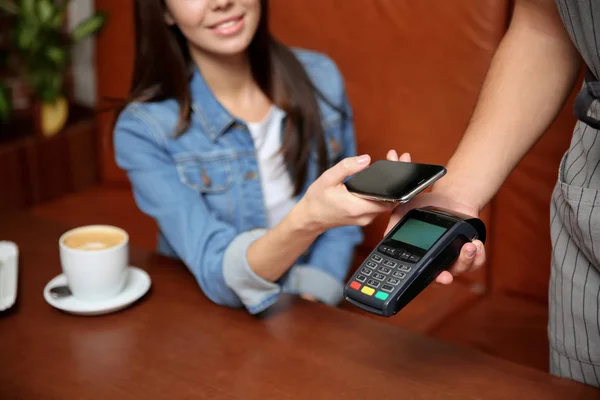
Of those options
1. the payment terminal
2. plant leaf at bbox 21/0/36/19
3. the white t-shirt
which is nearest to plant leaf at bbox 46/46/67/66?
plant leaf at bbox 21/0/36/19

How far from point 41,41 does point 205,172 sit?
1.01 m

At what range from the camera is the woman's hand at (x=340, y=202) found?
2.43ft

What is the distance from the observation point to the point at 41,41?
2.02 metres

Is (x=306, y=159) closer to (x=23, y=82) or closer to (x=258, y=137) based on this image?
(x=258, y=137)

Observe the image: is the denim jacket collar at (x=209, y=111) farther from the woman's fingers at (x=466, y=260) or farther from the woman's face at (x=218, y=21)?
the woman's fingers at (x=466, y=260)

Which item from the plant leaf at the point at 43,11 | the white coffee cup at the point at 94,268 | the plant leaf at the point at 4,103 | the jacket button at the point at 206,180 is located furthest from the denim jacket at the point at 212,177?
the plant leaf at the point at 43,11

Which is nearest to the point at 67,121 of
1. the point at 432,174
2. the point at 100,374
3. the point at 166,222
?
the point at 166,222

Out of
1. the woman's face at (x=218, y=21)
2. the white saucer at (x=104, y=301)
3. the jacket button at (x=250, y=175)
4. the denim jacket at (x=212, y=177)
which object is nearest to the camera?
the white saucer at (x=104, y=301)

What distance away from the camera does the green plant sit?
2.00 meters

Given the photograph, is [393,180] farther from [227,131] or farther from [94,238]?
[227,131]

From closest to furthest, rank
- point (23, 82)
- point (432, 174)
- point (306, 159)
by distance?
point (432, 174) < point (306, 159) < point (23, 82)

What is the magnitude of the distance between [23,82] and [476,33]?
147 centimetres

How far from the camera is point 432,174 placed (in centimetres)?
71

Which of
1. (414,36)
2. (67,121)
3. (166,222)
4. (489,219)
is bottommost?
(67,121)
